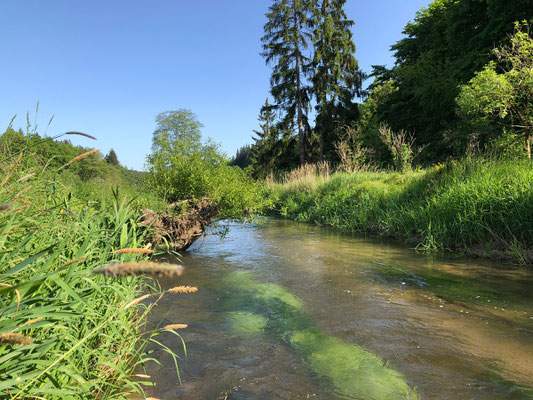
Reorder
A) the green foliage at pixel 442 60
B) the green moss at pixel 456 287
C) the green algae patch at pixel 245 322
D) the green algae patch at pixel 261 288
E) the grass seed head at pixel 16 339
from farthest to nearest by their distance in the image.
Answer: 1. the green foliage at pixel 442 60
2. the green algae patch at pixel 261 288
3. the green moss at pixel 456 287
4. the green algae patch at pixel 245 322
5. the grass seed head at pixel 16 339

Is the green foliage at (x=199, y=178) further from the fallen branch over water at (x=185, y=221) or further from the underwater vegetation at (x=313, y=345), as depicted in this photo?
the underwater vegetation at (x=313, y=345)

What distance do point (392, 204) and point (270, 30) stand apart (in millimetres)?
20997

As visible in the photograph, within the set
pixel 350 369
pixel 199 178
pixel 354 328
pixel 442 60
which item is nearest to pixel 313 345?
pixel 350 369

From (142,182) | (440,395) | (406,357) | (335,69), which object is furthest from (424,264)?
(335,69)

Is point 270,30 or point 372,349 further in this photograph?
point 270,30

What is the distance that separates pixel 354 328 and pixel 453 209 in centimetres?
478

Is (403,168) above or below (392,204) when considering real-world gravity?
above

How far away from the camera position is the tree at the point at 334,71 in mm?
25078

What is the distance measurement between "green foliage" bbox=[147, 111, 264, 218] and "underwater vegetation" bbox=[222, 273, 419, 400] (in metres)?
2.39

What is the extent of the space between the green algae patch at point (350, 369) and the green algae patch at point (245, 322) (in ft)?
1.30

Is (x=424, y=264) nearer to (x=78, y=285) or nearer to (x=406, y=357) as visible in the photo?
(x=406, y=357)

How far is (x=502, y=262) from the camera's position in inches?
210

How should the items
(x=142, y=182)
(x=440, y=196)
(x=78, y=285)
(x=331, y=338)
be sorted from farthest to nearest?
(x=440, y=196), (x=142, y=182), (x=331, y=338), (x=78, y=285)

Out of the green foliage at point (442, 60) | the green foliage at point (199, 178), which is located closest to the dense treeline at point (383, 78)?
the green foliage at point (442, 60)
